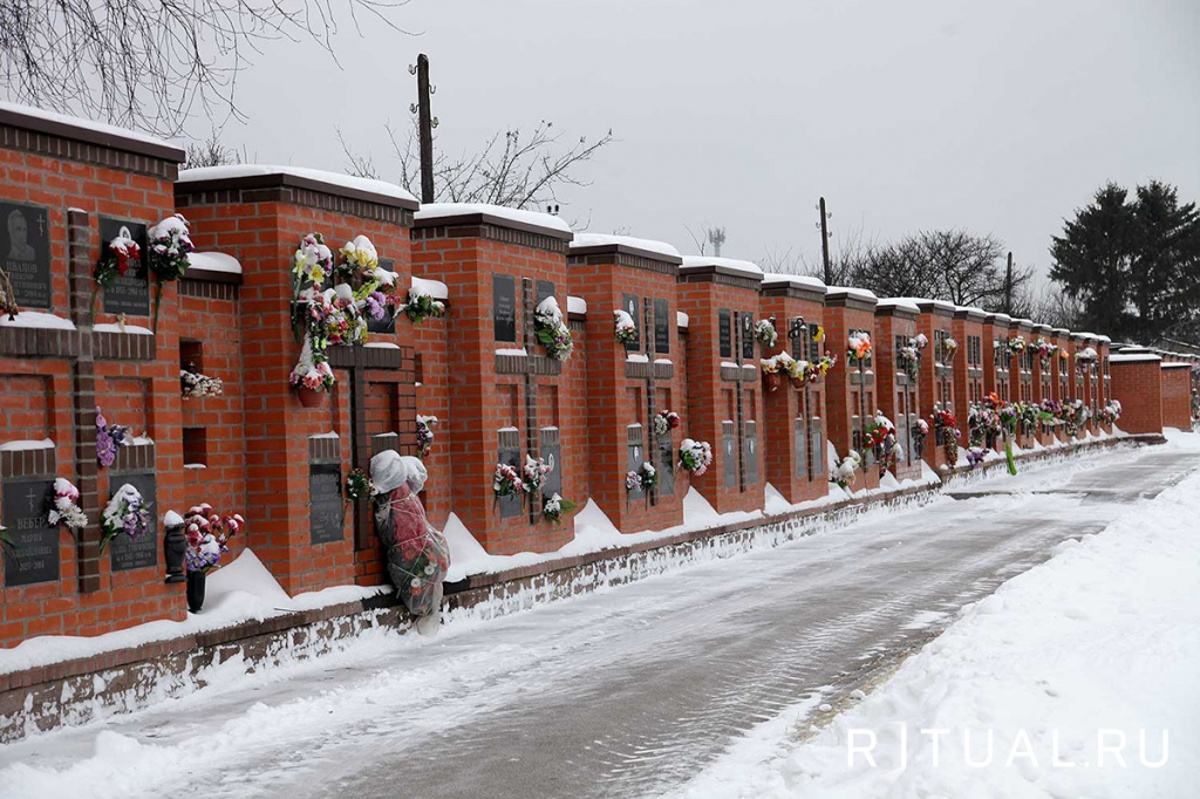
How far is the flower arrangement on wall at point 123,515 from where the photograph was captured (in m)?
7.46

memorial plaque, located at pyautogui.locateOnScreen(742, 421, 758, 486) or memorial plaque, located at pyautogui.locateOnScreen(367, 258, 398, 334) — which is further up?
memorial plaque, located at pyautogui.locateOnScreen(367, 258, 398, 334)

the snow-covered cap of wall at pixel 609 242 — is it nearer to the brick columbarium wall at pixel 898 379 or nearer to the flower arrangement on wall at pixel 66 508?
the flower arrangement on wall at pixel 66 508

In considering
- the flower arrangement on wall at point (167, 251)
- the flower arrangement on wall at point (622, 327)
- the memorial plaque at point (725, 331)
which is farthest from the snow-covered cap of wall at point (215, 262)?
the memorial plaque at point (725, 331)

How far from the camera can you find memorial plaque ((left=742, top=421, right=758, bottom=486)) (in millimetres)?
16797

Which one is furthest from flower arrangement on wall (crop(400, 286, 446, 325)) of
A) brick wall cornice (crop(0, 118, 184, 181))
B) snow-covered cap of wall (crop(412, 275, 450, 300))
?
brick wall cornice (crop(0, 118, 184, 181))

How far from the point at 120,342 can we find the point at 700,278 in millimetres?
9533

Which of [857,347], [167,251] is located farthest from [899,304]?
[167,251]

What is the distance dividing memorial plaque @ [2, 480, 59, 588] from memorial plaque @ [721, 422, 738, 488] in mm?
9891

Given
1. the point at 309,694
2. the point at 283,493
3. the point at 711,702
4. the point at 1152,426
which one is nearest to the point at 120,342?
the point at 283,493

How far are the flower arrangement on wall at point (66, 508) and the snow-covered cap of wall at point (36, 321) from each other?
841 millimetres

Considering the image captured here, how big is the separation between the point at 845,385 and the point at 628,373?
24.8 feet

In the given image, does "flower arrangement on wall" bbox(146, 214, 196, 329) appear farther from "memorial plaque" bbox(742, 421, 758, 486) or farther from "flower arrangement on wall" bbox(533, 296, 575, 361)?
"memorial plaque" bbox(742, 421, 758, 486)

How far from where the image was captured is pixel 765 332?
17.5 metres

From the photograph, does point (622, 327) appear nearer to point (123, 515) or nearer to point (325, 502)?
point (325, 502)
